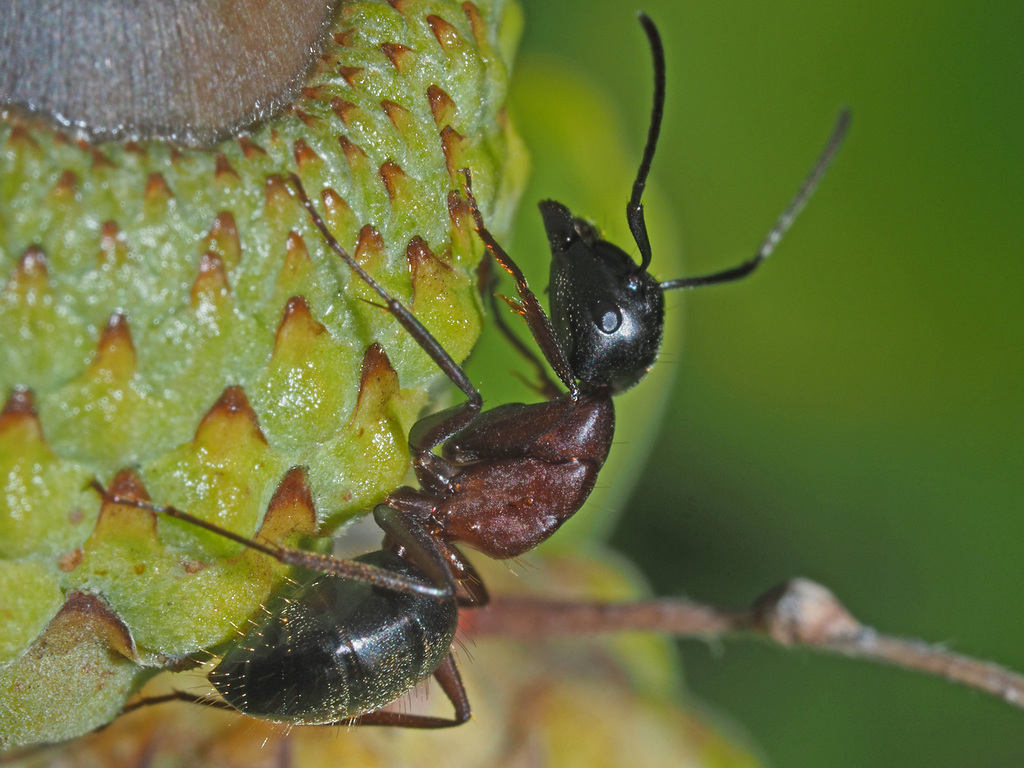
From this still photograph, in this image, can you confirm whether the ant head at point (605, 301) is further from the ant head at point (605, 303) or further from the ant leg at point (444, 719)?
the ant leg at point (444, 719)

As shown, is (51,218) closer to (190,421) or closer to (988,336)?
(190,421)

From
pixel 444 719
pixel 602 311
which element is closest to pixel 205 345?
pixel 602 311

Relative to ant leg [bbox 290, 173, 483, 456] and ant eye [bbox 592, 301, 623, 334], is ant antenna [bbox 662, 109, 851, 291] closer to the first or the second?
ant eye [bbox 592, 301, 623, 334]

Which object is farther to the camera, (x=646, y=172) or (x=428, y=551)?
(x=646, y=172)

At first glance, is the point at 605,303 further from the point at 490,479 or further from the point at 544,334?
the point at 490,479

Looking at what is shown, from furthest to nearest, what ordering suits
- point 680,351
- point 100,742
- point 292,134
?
point 680,351, point 100,742, point 292,134

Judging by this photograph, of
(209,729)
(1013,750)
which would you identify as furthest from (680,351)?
(209,729)

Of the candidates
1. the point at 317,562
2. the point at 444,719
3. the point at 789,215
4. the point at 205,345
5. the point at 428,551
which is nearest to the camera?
the point at 205,345

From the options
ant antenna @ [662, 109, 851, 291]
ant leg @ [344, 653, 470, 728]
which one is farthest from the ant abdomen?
ant antenna @ [662, 109, 851, 291]
